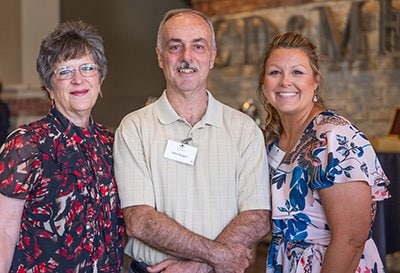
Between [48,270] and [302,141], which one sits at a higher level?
[302,141]

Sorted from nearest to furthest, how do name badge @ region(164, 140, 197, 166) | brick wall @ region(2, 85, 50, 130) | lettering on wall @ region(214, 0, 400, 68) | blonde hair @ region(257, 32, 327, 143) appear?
1. name badge @ region(164, 140, 197, 166)
2. blonde hair @ region(257, 32, 327, 143)
3. lettering on wall @ region(214, 0, 400, 68)
4. brick wall @ region(2, 85, 50, 130)

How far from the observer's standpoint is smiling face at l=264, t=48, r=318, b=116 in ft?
6.91

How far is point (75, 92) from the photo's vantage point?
1.95m

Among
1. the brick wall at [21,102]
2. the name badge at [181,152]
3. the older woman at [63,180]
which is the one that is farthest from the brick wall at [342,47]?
the older woman at [63,180]

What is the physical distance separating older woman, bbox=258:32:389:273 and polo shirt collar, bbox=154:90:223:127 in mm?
207

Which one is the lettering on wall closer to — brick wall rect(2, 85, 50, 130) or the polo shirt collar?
brick wall rect(2, 85, 50, 130)

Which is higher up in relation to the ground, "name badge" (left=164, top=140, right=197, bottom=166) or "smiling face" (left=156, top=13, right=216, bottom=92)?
"smiling face" (left=156, top=13, right=216, bottom=92)

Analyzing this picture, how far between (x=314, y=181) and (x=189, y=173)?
1.26ft

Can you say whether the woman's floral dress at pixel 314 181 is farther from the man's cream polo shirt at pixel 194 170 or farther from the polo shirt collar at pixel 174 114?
the polo shirt collar at pixel 174 114

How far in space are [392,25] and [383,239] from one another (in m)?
3.44

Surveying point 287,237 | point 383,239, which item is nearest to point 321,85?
point 287,237

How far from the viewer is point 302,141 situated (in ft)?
6.75

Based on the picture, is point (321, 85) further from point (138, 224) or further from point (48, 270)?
point (48, 270)

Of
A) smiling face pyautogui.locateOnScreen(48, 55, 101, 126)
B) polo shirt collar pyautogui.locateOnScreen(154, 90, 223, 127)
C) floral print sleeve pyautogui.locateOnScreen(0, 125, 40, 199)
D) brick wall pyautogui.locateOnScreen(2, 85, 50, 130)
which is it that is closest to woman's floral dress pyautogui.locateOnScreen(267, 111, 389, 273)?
polo shirt collar pyautogui.locateOnScreen(154, 90, 223, 127)
